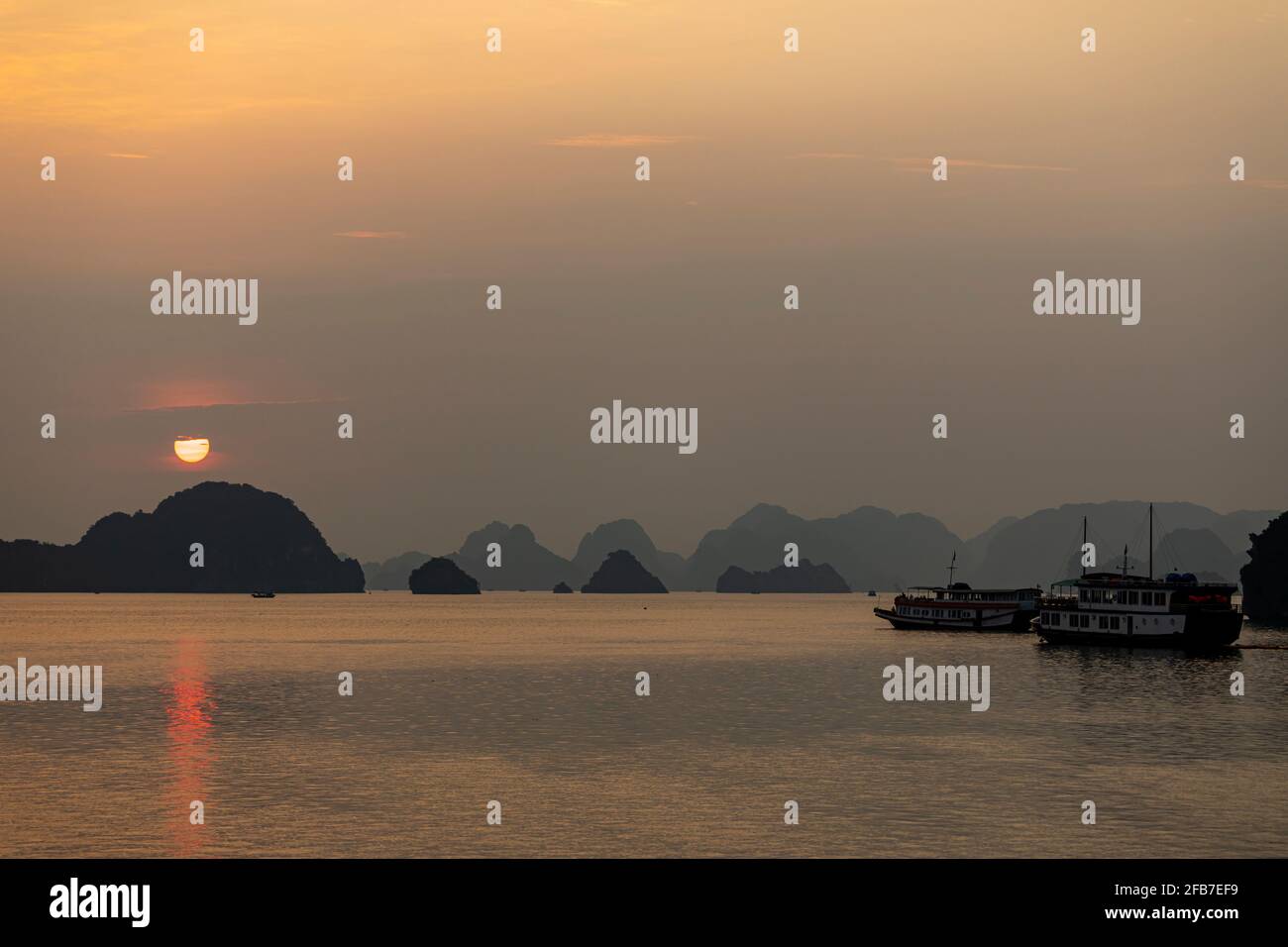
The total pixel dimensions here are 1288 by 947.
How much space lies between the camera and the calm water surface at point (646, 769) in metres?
47.7

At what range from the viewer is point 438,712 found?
315ft

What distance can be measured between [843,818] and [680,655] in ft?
428
